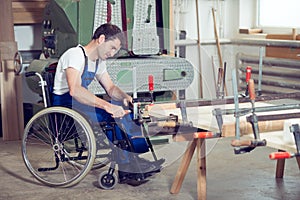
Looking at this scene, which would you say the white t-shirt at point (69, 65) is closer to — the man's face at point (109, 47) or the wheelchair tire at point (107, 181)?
the man's face at point (109, 47)

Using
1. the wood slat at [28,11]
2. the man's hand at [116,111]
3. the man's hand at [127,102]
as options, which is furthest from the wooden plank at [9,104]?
the man's hand at [116,111]

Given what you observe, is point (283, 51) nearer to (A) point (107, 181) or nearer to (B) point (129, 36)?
(B) point (129, 36)

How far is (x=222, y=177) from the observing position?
3842mm

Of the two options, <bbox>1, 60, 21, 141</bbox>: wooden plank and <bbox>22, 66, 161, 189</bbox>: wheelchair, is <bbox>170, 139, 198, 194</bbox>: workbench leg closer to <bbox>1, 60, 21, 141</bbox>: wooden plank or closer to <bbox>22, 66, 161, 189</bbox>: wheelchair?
<bbox>22, 66, 161, 189</bbox>: wheelchair

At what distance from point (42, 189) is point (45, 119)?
17.8 inches

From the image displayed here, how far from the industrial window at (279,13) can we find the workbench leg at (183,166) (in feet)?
8.39

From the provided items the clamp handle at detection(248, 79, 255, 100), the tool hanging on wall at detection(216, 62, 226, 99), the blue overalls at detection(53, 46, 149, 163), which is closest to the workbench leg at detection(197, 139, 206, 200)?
the tool hanging on wall at detection(216, 62, 226, 99)

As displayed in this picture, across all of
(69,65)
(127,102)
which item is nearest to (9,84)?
(69,65)

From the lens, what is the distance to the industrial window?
5.50 meters

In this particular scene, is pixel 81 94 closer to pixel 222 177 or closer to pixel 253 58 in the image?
pixel 222 177

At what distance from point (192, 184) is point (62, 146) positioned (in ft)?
2.69

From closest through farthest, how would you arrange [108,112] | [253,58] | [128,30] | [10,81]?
1. [108,112]
2. [128,30]
3. [10,81]
4. [253,58]

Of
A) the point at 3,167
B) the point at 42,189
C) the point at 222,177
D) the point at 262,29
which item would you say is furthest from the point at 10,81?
the point at 262,29

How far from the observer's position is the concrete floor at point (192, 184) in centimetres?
348
